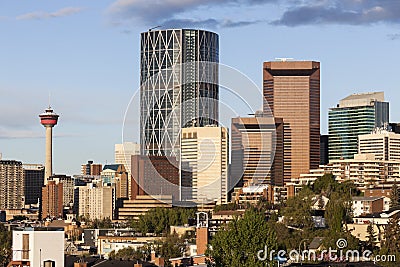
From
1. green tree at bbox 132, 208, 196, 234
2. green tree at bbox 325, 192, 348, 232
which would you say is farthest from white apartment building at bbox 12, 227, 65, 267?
green tree at bbox 132, 208, 196, 234

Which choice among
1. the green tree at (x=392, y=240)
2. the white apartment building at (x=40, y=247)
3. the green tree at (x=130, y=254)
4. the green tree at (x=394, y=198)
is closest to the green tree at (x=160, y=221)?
the green tree at (x=394, y=198)

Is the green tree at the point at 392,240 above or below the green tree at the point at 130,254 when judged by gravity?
above

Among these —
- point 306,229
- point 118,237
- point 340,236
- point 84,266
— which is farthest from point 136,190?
point 84,266

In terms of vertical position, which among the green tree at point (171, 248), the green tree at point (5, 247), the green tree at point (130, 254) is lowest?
the green tree at point (130, 254)

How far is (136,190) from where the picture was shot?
198 m

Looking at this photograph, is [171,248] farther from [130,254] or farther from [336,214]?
[336,214]

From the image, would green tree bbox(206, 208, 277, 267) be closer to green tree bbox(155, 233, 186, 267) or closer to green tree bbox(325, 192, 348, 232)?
green tree bbox(155, 233, 186, 267)

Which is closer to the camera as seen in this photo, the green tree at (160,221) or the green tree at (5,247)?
the green tree at (5,247)

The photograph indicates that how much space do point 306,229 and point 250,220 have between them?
131 feet

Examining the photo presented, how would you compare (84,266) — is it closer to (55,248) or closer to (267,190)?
(55,248)

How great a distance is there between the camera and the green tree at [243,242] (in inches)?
2249

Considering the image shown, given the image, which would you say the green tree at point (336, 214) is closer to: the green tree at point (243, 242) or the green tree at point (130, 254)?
the green tree at point (130, 254)

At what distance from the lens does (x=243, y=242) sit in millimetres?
58031

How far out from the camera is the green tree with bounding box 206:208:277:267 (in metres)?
57.1
